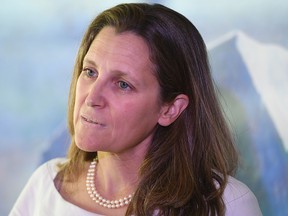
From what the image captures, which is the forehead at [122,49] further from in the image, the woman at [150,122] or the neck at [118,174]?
the neck at [118,174]

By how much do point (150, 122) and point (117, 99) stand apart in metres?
0.12

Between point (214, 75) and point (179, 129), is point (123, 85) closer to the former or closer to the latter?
point (179, 129)

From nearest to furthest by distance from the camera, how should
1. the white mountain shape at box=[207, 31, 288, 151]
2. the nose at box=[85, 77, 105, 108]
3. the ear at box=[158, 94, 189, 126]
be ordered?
the nose at box=[85, 77, 105, 108] → the ear at box=[158, 94, 189, 126] → the white mountain shape at box=[207, 31, 288, 151]

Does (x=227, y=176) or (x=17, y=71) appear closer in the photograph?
(x=227, y=176)

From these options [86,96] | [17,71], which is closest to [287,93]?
[86,96]

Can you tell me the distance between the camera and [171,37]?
134cm

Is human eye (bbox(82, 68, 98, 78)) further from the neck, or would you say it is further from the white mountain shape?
the white mountain shape

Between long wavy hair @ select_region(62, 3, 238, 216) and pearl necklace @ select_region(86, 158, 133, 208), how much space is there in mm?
56

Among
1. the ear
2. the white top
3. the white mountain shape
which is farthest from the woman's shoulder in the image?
the white mountain shape

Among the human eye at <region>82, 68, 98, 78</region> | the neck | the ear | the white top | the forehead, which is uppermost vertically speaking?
the forehead

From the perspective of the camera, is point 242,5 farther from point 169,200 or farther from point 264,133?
point 169,200

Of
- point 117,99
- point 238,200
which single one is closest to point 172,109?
point 117,99

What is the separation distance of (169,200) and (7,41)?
0.77 metres

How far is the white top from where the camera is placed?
1.38 m
